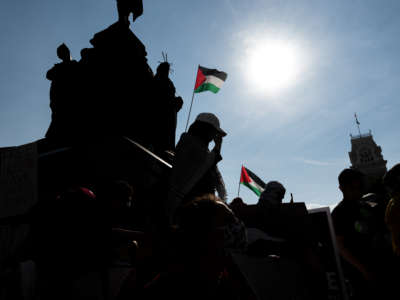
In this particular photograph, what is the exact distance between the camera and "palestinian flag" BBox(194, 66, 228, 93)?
7160 mm

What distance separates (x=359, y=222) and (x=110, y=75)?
5.13 metres

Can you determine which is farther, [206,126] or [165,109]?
[165,109]

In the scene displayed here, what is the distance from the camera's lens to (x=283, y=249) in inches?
91.4

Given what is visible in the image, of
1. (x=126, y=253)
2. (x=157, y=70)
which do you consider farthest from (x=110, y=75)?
(x=126, y=253)

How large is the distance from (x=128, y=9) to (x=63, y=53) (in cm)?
197

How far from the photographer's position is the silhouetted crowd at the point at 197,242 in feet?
4.65

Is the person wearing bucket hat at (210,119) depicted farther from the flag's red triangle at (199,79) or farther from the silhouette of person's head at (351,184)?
the flag's red triangle at (199,79)

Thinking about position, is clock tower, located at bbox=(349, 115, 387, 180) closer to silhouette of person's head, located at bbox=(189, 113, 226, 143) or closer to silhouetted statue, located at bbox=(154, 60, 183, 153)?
silhouetted statue, located at bbox=(154, 60, 183, 153)

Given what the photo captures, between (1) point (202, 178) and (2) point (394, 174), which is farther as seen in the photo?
(1) point (202, 178)

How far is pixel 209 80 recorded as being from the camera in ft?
23.5

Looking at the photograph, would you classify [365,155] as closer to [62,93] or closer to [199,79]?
[199,79]

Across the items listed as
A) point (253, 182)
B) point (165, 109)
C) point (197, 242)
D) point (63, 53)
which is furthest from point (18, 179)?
point (253, 182)

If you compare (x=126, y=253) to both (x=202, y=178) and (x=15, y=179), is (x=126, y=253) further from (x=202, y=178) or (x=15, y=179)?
(x=15, y=179)

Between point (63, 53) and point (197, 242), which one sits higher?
point (63, 53)
